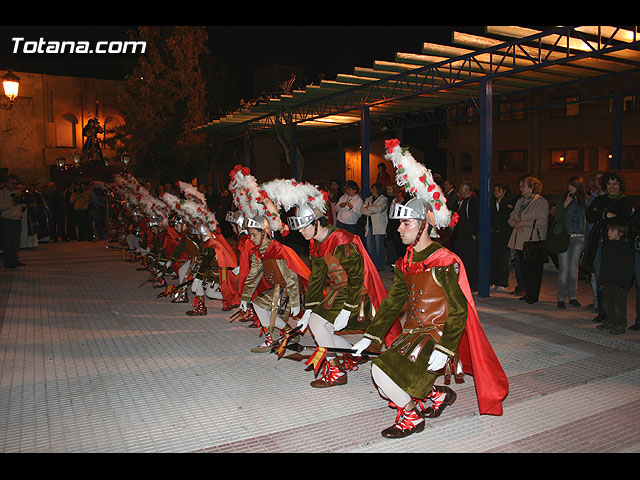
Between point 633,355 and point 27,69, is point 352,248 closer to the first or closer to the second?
point 633,355

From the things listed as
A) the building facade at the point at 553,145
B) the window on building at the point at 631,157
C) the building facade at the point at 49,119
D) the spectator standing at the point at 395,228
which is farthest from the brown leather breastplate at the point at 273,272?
the window on building at the point at 631,157

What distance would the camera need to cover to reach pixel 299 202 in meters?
5.91

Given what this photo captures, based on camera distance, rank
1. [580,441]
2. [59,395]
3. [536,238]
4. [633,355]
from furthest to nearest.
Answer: [536,238], [633,355], [59,395], [580,441]

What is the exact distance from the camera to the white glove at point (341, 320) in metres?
5.26

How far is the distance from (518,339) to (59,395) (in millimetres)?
5306

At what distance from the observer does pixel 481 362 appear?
14.0ft

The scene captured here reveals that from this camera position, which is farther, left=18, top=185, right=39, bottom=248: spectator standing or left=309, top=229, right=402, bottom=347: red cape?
left=18, top=185, right=39, bottom=248: spectator standing

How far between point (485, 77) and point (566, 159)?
74.0 ft

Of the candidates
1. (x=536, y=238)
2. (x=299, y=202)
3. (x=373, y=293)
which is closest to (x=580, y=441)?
(x=373, y=293)

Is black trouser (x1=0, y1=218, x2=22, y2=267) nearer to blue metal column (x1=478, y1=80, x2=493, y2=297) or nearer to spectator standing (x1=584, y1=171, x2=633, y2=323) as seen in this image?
blue metal column (x1=478, y1=80, x2=493, y2=297)

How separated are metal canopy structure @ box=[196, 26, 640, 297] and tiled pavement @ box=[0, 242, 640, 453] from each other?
342 cm

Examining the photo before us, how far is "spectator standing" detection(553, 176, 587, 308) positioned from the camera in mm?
8188

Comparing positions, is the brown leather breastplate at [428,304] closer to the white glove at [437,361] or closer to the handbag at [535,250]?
the white glove at [437,361]

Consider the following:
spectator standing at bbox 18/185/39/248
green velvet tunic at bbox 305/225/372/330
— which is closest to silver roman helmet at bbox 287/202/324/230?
green velvet tunic at bbox 305/225/372/330
